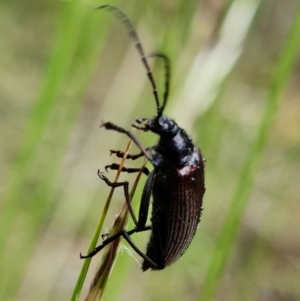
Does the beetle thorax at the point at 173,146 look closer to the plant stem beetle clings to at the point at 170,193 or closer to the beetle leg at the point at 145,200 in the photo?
the plant stem beetle clings to at the point at 170,193

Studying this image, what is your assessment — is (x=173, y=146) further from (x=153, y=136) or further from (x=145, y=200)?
(x=145, y=200)

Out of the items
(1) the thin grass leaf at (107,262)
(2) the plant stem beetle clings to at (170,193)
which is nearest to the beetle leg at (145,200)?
(2) the plant stem beetle clings to at (170,193)

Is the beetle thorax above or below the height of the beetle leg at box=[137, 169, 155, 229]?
above

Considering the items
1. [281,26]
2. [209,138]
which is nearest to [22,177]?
[209,138]

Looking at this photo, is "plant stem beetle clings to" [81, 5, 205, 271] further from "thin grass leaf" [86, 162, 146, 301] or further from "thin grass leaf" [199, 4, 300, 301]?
"thin grass leaf" [86, 162, 146, 301]

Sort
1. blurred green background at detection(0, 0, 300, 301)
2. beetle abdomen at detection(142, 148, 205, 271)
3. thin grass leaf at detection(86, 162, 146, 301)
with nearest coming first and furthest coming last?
thin grass leaf at detection(86, 162, 146, 301) → blurred green background at detection(0, 0, 300, 301) → beetle abdomen at detection(142, 148, 205, 271)

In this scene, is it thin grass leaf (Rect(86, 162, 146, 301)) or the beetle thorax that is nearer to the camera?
thin grass leaf (Rect(86, 162, 146, 301))

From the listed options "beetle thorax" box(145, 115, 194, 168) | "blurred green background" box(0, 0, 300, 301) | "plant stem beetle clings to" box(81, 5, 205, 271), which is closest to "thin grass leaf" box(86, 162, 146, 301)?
"blurred green background" box(0, 0, 300, 301)

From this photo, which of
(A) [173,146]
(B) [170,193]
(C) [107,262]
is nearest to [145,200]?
(B) [170,193]
